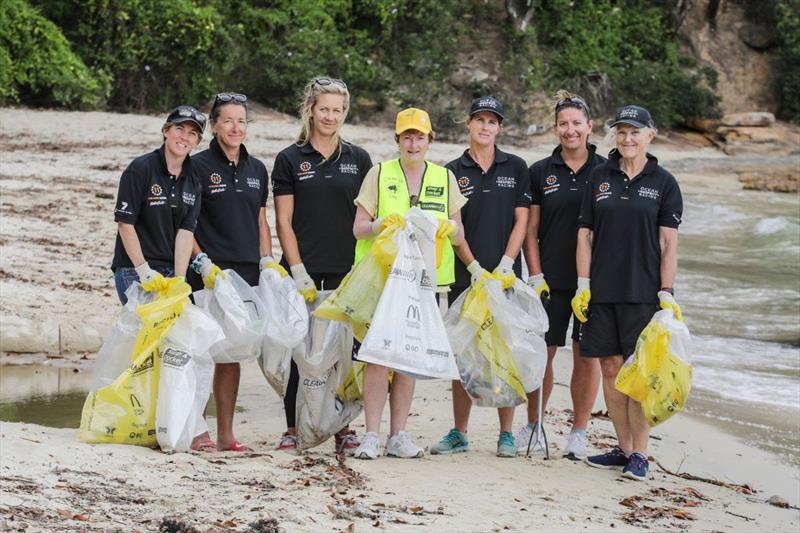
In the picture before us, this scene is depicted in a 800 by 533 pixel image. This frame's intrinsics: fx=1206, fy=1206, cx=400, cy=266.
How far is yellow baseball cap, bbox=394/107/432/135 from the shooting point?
19.2 feet

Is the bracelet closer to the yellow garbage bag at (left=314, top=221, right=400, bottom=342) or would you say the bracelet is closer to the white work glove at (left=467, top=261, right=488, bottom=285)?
the yellow garbage bag at (left=314, top=221, right=400, bottom=342)

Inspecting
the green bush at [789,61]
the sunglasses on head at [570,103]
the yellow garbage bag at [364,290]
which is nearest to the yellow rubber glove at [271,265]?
the yellow garbage bag at [364,290]

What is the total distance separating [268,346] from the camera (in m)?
5.96

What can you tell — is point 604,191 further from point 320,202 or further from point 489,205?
point 320,202

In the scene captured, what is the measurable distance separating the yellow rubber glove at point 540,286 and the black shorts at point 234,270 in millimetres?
1444

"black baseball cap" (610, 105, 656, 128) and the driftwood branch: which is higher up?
"black baseball cap" (610, 105, 656, 128)

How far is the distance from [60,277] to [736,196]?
63.8 ft

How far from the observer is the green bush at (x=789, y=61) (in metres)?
33.9

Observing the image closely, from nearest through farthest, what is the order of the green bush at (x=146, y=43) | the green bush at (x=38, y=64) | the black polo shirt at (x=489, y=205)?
the black polo shirt at (x=489, y=205) → the green bush at (x=38, y=64) → the green bush at (x=146, y=43)

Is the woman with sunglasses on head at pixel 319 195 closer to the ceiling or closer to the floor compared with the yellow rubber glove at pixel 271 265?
closer to the ceiling

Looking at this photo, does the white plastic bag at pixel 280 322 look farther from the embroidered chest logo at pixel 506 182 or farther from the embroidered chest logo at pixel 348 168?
the embroidered chest logo at pixel 506 182

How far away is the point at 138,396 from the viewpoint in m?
5.67

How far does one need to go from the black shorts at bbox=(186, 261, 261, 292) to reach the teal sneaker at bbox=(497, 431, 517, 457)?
→ 1516mm

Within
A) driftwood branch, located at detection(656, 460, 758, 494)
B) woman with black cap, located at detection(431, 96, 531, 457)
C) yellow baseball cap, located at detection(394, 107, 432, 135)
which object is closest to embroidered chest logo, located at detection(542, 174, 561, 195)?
woman with black cap, located at detection(431, 96, 531, 457)
